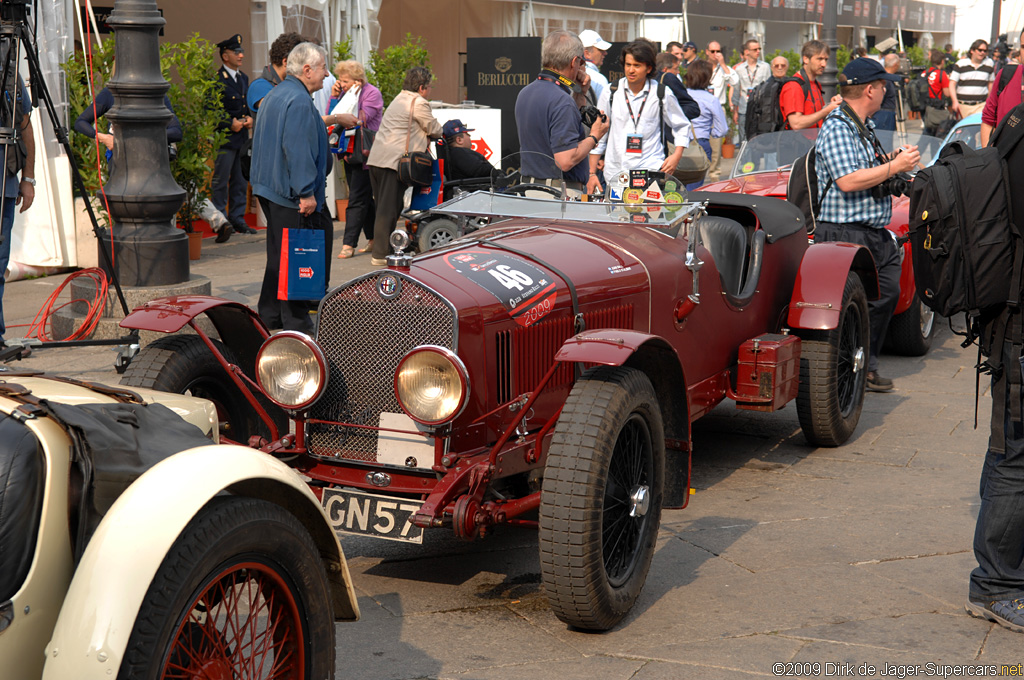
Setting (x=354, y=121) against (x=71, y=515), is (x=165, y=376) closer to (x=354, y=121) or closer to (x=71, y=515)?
(x=71, y=515)

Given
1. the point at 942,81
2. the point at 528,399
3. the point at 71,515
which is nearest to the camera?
the point at 71,515

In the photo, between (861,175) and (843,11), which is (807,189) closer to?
(861,175)

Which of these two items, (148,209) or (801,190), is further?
(148,209)

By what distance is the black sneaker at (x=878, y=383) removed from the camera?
24.0 ft

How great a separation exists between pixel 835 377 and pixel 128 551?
4508 mm

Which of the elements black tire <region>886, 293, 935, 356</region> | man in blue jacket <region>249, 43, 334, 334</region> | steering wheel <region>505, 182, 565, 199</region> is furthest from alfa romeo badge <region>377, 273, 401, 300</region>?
black tire <region>886, 293, 935, 356</region>

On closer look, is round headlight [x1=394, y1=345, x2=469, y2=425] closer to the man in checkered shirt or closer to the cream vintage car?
the cream vintage car

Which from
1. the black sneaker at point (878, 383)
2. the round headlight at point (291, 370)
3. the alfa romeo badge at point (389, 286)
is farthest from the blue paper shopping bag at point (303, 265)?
the black sneaker at point (878, 383)

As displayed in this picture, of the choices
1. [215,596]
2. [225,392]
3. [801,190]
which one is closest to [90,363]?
[225,392]

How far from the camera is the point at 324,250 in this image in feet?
22.4

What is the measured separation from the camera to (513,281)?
4320mm

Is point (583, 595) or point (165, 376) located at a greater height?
point (165, 376)

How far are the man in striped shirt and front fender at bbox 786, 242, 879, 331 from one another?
1092cm

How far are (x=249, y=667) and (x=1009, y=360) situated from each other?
267 cm
